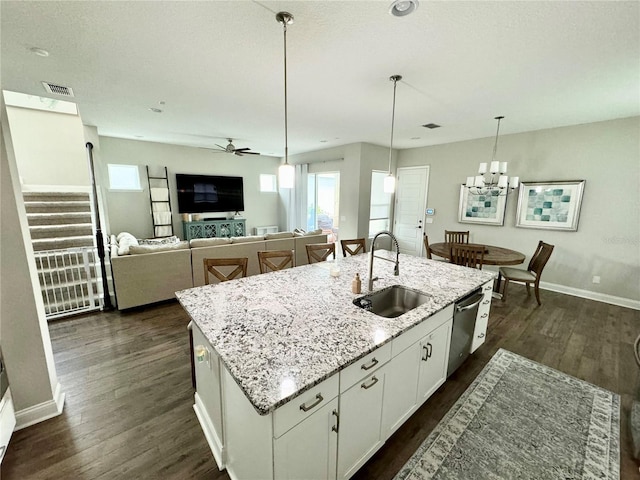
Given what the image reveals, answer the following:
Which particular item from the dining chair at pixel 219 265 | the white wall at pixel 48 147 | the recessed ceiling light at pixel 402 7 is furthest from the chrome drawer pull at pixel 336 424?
the white wall at pixel 48 147

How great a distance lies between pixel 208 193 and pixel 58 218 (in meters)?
3.04

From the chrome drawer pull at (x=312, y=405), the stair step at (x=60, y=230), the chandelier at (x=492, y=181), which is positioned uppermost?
the chandelier at (x=492, y=181)

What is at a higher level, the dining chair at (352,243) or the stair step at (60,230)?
the stair step at (60,230)

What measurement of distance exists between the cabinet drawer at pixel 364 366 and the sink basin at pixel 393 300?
48cm

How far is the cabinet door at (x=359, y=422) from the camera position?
3.99 ft

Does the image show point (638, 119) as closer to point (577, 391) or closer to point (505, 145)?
point (505, 145)

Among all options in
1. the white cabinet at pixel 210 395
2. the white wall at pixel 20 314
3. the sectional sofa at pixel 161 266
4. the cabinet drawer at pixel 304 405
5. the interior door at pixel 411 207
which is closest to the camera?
the cabinet drawer at pixel 304 405

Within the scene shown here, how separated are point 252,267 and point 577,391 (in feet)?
13.4

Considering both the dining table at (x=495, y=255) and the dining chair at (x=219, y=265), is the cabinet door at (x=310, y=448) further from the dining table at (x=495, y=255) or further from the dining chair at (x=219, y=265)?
the dining table at (x=495, y=255)

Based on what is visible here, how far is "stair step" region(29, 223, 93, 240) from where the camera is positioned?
378 cm

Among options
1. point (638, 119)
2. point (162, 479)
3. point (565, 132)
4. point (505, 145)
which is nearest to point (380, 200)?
point (505, 145)

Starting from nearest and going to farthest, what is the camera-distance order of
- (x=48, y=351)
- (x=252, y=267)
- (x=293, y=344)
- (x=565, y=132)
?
1. (x=293, y=344)
2. (x=48, y=351)
3. (x=565, y=132)
4. (x=252, y=267)

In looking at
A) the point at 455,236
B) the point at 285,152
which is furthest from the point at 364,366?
the point at 455,236

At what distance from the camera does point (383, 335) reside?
131 cm
